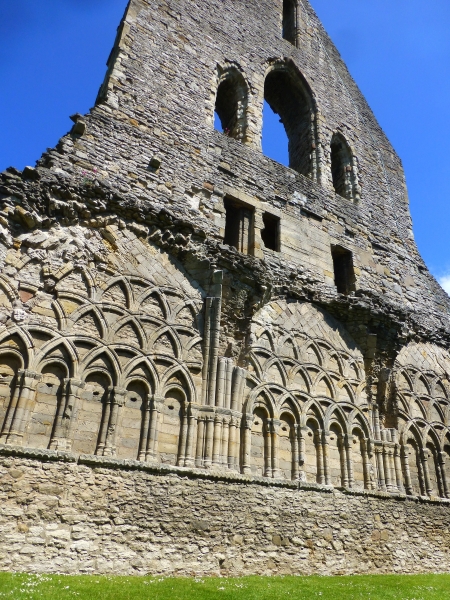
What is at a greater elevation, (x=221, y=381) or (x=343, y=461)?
(x=221, y=381)

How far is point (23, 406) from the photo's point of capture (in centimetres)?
581

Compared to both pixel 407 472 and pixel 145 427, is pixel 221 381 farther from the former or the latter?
pixel 407 472

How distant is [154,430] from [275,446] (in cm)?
220

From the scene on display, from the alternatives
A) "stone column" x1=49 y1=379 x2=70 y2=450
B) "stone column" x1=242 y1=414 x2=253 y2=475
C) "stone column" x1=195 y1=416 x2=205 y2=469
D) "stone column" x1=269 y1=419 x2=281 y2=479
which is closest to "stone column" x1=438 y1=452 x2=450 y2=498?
"stone column" x1=269 y1=419 x2=281 y2=479

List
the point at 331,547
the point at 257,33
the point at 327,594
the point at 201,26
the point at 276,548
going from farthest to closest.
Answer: the point at 257,33 < the point at 201,26 < the point at 331,547 < the point at 276,548 < the point at 327,594

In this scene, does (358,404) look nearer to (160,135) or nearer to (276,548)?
(276,548)

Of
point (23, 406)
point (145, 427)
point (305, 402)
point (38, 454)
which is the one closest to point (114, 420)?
point (145, 427)

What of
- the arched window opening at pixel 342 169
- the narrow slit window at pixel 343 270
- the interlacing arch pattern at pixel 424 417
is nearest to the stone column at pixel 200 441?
the interlacing arch pattern at pixel 424 417

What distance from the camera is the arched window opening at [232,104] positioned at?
1132cm

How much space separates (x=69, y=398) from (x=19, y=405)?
60cm

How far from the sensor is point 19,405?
5797mm

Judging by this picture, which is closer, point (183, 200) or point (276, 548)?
point (276, 548)

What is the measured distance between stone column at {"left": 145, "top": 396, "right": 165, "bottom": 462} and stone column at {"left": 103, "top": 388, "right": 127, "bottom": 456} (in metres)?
0.44

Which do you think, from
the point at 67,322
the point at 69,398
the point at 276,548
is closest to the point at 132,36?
the point at 67,322
